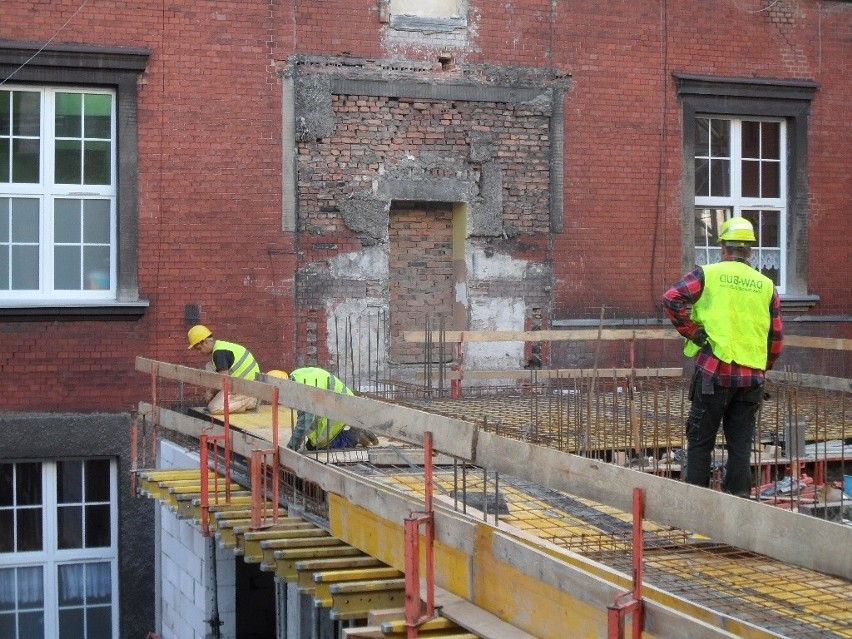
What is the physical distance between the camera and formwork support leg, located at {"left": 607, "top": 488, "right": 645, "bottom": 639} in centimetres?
411

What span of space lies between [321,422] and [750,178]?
824 centimetres

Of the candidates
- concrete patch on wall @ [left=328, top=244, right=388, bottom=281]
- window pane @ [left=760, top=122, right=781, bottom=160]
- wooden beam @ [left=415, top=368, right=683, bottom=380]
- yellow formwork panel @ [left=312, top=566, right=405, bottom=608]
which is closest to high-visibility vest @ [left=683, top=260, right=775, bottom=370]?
yellow formwork panel @ [left=312, top=566, right=405, bottom=608]

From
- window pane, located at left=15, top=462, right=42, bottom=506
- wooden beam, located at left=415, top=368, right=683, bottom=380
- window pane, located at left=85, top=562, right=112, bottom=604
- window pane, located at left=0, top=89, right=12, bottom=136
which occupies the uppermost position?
window pane, located at left=0, top=89, right=12, bottom=136

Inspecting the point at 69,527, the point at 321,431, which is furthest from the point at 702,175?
the point at 69,527

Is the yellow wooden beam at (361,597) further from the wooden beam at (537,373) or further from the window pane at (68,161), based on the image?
the window pane at (68,161)

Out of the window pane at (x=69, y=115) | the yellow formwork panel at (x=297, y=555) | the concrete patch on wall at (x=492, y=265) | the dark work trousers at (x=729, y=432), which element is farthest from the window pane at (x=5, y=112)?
the dark work trousers at (x=729, y=432)

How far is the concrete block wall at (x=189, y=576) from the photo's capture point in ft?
33.6

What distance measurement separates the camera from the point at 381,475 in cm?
845

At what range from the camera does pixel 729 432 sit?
7.07 m

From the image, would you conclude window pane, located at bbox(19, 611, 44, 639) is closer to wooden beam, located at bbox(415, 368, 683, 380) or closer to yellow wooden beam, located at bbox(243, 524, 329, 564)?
wooden beam, located at bbox(415, 368, 683, 380)

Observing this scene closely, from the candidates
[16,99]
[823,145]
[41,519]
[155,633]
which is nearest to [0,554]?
[41,519]

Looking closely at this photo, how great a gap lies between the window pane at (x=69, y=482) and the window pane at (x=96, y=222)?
2.27 meters

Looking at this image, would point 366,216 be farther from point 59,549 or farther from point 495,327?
point 59,549

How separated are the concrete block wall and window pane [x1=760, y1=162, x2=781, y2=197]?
8024 millimetres
